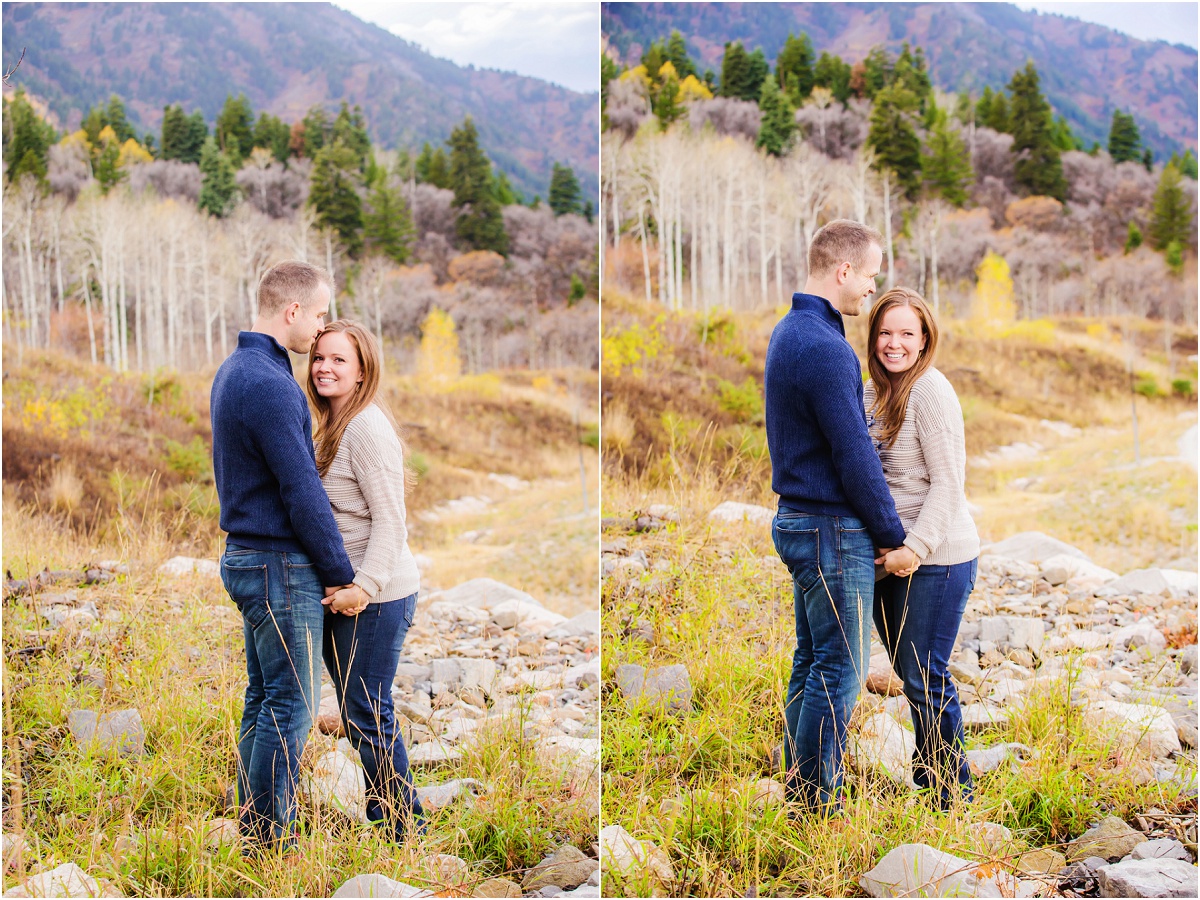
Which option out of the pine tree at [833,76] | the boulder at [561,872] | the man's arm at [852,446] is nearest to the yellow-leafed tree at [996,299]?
the pine tree at [833,76]

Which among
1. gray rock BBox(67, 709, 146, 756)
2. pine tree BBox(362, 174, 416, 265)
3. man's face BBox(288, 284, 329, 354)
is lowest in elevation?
gray rock BBox(67, 709, 146, 756)

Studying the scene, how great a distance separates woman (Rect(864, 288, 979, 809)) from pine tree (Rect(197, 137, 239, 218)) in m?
4.72

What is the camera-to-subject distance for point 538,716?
3324 mm

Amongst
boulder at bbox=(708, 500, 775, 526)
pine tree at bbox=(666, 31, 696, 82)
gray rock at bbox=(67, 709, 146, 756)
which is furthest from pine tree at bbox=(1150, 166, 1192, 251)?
gray rock at bbox=(67, 709, 146, 756)

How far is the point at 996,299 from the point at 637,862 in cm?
519

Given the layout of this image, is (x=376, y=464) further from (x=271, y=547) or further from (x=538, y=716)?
(x=538, y=716)

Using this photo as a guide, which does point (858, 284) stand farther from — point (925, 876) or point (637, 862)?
point (637, 862)

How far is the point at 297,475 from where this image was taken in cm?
200

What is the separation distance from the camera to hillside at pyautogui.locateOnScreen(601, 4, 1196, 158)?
177 inches

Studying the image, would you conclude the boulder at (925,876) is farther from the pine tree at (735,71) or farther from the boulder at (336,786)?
the pine tree at (735,71)

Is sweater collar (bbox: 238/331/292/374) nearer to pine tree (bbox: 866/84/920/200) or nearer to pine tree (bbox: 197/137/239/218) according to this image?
pine tree (bbox: 197/137/239/218)

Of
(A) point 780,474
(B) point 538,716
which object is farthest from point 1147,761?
(B) point 538,716

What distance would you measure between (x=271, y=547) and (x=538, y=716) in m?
1.60

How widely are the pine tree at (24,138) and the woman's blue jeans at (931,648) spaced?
5.33 meters
